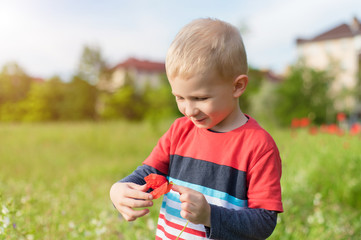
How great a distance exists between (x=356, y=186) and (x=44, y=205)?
147 inches

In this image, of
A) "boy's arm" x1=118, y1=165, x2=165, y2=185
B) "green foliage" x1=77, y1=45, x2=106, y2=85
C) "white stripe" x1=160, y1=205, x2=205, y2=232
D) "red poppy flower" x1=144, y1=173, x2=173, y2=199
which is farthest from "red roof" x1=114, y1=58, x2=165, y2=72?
"red poppy flower" x1=144, y1=173, x2=173, y2=199

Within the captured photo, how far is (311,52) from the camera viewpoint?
40688mm

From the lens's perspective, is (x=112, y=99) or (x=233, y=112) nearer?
(x=233, y=112)

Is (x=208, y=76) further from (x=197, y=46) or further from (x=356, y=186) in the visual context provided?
(x=356, y=186)

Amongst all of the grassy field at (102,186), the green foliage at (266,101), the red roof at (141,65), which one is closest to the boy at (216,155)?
the grassy field at (102,186)

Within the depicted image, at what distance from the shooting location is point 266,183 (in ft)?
4.27

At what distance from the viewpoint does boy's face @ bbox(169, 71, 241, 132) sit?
4.25 ft

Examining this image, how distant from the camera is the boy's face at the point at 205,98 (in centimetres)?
130

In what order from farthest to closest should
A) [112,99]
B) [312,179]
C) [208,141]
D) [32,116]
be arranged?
[112,99] < [32,116] < [312,179] < [208,141]

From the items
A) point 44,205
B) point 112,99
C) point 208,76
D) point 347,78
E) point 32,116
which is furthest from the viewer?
point 347,78

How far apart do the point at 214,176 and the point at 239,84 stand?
15.0 inches

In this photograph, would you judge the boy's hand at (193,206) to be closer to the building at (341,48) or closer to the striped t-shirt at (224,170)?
the striped t-shirt at (224,170)

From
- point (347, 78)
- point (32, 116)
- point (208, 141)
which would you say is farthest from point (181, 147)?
point (347, 78)

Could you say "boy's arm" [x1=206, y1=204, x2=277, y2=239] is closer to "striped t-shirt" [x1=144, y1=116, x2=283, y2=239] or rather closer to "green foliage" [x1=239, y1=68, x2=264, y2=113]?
"striped t-shirt" [x1=144, y1=116, x2=283, y2=239]
